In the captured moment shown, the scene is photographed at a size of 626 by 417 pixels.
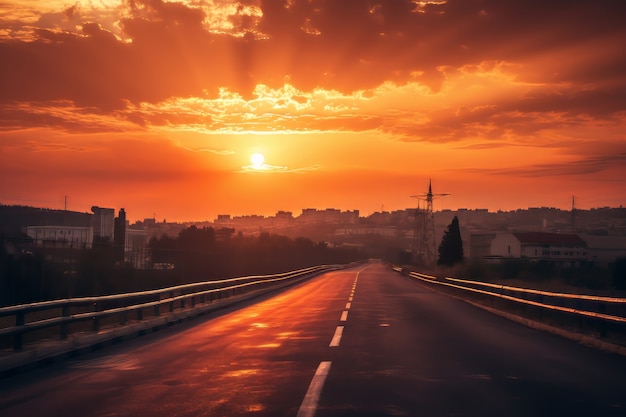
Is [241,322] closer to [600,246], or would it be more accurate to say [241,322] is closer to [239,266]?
[239,266]

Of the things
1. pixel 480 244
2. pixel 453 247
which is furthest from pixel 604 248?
pixel 453 247

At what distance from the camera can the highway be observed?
7238mm

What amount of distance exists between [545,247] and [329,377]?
13685cm

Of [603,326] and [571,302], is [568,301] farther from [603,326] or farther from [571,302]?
[603,326]

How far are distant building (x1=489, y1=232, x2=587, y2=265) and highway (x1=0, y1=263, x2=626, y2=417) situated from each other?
126 meters

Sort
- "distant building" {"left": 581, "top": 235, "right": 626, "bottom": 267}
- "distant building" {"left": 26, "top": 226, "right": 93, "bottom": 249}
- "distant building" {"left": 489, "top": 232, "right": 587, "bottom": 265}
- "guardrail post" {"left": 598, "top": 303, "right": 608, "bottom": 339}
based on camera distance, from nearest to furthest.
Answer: "guardrail post" {"left": 598, "top": 303, "right": 608, "bottom": 339}, "distant building" {"left": 26, "top": 226, "right": 93, "bottom": 249}, "distant building" {"left": 489, "top": 232, "right": 587, "bottom": 265}, "distant building" {"left": 581, "top": 235, "right": 626, "bottom": 267}

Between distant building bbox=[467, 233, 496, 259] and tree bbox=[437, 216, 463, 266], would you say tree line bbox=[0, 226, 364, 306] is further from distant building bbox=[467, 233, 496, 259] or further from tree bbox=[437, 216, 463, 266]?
distant building bbox=[467, 233, 496, 259]

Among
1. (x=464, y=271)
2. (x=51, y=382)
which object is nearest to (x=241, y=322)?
(x=51, y=382)

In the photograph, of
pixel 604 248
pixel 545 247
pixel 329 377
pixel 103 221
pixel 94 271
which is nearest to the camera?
pixel 329 377

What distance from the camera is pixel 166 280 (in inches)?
1556

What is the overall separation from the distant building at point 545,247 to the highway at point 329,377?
126 metres

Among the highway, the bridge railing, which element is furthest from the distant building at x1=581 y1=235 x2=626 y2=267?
the highway

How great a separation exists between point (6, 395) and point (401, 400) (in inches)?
192

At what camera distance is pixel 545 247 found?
137 m
